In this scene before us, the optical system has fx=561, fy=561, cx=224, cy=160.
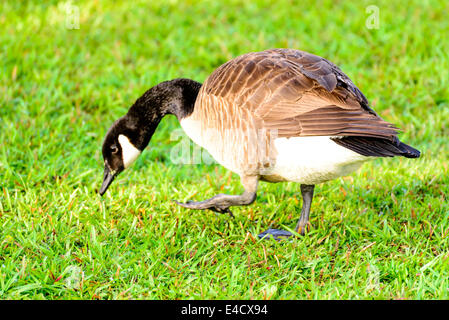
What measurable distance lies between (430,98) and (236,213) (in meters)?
2.81

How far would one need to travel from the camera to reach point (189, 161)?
211 inches

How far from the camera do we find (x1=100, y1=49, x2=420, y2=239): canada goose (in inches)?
133

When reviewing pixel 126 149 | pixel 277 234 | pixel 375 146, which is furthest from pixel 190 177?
pixel 375 146

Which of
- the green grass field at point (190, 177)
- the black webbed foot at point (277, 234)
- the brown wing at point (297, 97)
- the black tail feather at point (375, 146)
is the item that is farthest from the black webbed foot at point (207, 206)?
the black tail feather at point (375, 146)

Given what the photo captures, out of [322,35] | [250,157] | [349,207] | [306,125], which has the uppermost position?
[322,35]

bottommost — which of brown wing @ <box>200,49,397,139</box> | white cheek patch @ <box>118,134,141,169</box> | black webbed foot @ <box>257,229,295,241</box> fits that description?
black webbed foot @ <box>257,229,295,241</box>

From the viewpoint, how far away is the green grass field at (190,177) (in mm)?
3510

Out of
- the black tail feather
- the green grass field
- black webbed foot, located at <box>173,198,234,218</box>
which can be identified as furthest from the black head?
the black tail feather

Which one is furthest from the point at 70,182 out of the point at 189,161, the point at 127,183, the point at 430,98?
the point at 430,98

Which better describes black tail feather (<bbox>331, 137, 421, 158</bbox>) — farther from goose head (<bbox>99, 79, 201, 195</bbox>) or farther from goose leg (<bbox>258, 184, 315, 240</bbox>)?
goose head (<bbox>99, 79, 201, 195</bbox>)

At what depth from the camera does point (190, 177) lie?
16.5 feet

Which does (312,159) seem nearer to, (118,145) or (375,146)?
(375,146)

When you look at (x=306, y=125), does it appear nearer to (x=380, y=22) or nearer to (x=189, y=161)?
(x=189, y=161)

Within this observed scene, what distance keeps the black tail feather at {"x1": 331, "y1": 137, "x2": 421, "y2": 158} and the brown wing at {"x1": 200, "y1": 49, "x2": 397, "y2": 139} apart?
54 mm
